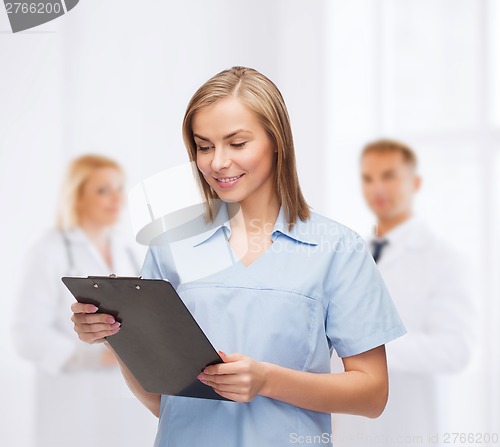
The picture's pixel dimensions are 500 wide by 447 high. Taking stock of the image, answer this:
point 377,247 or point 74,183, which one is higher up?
point 74,183

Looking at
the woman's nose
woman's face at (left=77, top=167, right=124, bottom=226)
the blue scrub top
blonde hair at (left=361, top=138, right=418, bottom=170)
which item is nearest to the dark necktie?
blonde hair at (left=361, top=138, right=418, bottom=170)

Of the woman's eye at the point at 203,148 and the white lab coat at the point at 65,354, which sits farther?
the white lab coat at the point at 65,354

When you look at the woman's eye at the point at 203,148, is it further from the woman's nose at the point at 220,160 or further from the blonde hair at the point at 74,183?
the blonde hair at the point at 74,183

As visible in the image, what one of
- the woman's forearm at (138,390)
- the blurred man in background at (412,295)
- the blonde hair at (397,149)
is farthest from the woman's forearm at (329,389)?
the blonde hair at (397,149)

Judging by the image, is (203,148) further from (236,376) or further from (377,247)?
(377,247)

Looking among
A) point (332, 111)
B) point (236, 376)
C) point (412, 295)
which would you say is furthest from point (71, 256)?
point (236, 376)

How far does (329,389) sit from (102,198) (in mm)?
1695

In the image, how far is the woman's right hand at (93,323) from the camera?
3.53 feet

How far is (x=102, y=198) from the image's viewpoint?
2.63 meters

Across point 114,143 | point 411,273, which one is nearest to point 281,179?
point 411,273

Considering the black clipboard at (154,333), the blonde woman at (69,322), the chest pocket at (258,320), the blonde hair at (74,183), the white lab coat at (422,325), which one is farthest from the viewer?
the blonde hair at (74,183)

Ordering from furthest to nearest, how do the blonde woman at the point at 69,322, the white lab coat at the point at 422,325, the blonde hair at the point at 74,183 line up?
1. the blonde hair at the point at 74,183
2. the blonde woman at the point at 69,322
3. the white lab coat at the point at 422,325

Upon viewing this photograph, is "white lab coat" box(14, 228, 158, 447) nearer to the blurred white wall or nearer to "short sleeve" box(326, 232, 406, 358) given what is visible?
the blurred white wall

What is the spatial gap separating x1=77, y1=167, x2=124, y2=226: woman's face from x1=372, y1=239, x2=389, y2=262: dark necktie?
2.80 feet
